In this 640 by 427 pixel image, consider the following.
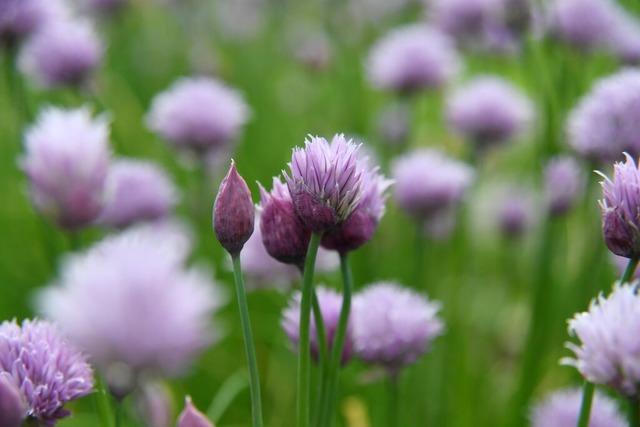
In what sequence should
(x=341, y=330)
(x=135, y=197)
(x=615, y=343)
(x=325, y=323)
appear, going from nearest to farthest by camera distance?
(x=615, y=343), (x=341, y=330), (x=325, y=323), (x=135, y=197)

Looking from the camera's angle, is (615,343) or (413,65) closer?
(615,343)

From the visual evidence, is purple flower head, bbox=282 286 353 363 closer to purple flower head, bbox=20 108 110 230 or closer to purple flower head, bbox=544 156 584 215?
purple flower head, bbox=20 108 110 230

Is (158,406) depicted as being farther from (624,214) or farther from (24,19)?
(24,19)

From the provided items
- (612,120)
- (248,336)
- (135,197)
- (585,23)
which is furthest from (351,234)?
(585,23)

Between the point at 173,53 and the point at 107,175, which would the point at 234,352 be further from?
the point at 173,53

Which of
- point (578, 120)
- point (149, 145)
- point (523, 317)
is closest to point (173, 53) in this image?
point (149, 145)

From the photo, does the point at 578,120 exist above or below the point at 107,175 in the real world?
above

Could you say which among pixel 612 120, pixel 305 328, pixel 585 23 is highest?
pixel 585 23
